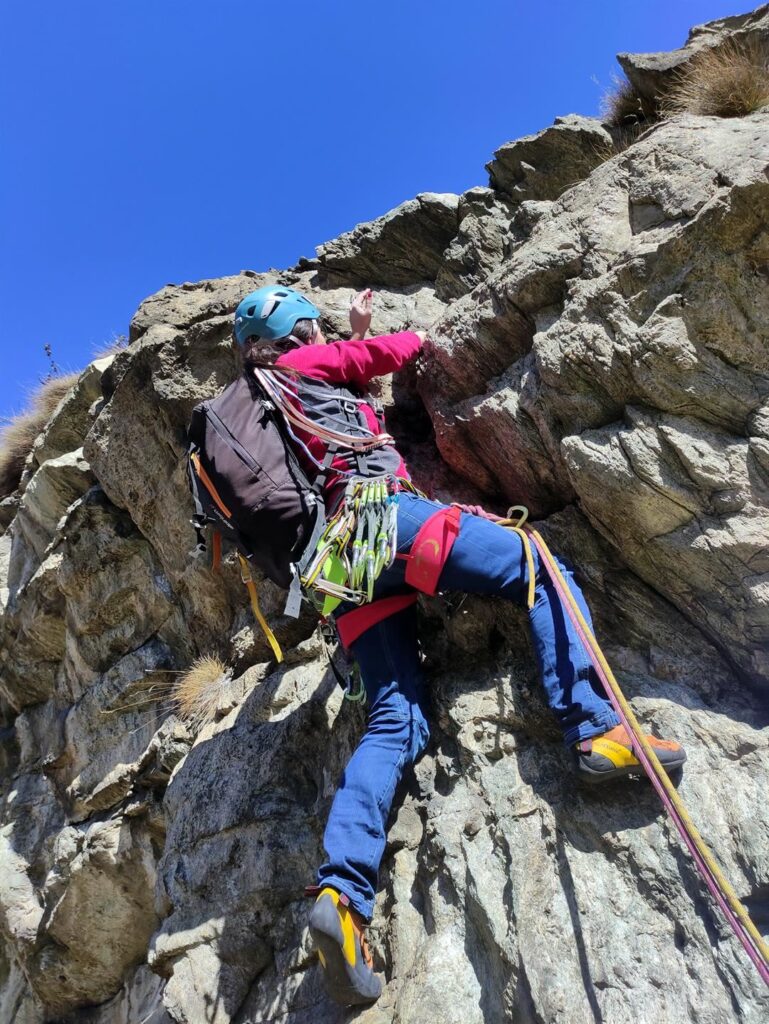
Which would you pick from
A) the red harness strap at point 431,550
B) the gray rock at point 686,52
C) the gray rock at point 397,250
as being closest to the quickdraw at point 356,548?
the red harness strap at point 431,550

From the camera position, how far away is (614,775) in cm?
335

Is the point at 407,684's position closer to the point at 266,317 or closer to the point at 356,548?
the point at 356,548

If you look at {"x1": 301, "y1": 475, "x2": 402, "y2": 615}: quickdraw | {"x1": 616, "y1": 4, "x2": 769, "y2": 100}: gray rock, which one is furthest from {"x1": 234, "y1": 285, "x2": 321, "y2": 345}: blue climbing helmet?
{"x1": 616, "y1": 4, "x2": 769, "y2": 100}: gray rock

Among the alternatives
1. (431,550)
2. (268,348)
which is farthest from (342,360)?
(431,550)

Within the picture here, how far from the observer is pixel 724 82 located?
4895 mm

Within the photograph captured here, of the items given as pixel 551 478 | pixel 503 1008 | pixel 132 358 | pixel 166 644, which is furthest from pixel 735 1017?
pixel 132 358

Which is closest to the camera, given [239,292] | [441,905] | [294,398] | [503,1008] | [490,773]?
[503,1008]

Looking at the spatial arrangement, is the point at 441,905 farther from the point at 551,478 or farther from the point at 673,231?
the point at 673,231

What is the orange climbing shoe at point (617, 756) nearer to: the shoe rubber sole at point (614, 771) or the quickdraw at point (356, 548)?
the shoe rubber sole at point (614, 771)

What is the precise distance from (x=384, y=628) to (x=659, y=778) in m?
1.58

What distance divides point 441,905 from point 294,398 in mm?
2746

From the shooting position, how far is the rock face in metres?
3.26

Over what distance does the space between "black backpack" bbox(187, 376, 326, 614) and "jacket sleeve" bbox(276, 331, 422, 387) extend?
1.05 ft

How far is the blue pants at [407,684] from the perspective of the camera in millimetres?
3449
